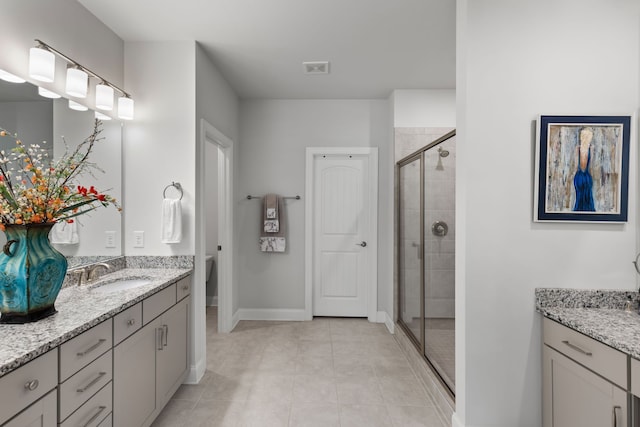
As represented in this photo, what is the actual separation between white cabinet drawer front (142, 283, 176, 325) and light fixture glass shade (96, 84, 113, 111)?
129cm

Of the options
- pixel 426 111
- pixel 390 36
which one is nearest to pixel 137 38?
pixel 390 36

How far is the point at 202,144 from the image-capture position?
8.89 ft

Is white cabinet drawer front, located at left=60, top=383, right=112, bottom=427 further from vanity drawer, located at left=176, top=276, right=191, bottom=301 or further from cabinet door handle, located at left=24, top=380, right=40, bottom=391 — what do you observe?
vanity drawer, located at left=176, top=276, right=191, bottom=301

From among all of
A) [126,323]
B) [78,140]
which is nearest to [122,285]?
[126,323]

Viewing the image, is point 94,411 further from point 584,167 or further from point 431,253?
point 584,167

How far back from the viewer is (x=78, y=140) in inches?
86.7

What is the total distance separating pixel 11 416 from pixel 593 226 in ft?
8.42

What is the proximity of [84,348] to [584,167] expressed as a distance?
8.20 feet

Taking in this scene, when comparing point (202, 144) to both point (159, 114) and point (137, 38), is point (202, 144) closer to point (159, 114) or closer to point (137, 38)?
point (159, 114)

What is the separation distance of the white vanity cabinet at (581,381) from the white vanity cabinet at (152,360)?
2.12 m

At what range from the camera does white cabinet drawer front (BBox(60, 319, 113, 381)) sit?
131 centimetres

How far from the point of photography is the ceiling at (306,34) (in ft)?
7.22

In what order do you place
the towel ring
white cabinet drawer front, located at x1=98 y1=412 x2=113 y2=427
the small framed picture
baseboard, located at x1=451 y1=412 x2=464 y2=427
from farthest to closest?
the towel ring
baseboard, located at x1=451 y1=412 x2=464 y2=427
the small framed picture
white cabinet drawer front, located at x1=98 y1=412 x2=113 y2=427

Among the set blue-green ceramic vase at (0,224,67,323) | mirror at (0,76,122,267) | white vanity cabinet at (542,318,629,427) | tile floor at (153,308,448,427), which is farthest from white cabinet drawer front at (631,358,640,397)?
mirror at (0,76,122,267)
